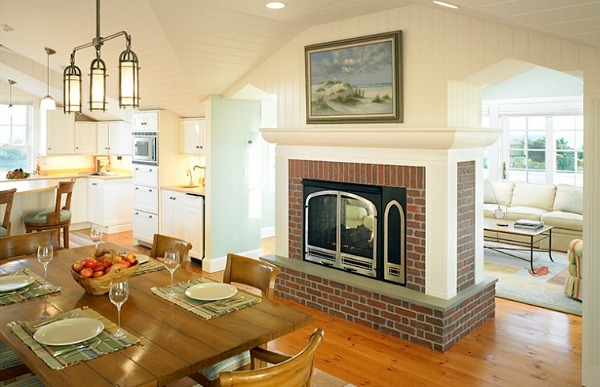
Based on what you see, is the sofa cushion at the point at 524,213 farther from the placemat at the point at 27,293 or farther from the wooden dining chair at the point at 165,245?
the placemat at the point at 27,293

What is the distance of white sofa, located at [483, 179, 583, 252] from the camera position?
653cm

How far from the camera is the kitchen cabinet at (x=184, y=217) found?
5926mm

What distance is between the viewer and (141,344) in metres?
1.90

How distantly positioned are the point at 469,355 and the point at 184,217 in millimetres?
3741

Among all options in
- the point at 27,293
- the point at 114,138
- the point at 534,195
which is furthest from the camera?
the point at 114,138

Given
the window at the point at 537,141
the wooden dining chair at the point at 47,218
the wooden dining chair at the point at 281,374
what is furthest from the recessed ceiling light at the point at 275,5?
the window at the point at 537,141

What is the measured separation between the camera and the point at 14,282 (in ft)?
8.40

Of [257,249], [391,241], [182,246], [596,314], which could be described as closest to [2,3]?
[182,246]

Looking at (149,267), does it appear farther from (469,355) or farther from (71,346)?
(469,355)

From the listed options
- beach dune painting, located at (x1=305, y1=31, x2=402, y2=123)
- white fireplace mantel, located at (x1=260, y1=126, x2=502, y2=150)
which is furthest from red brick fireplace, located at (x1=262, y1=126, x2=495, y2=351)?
beach dune painting, located at (x1=305, y1=31, x2=402, y2=123)

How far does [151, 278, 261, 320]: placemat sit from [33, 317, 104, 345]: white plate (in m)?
→ 0.40

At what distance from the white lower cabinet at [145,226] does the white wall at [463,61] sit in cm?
292

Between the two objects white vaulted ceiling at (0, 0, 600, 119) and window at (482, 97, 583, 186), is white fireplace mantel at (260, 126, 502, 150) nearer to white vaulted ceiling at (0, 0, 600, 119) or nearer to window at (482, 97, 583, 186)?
white vaulted ceiling at (0, 0, 600, 119)

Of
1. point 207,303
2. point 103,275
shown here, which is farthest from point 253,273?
point 103,275
